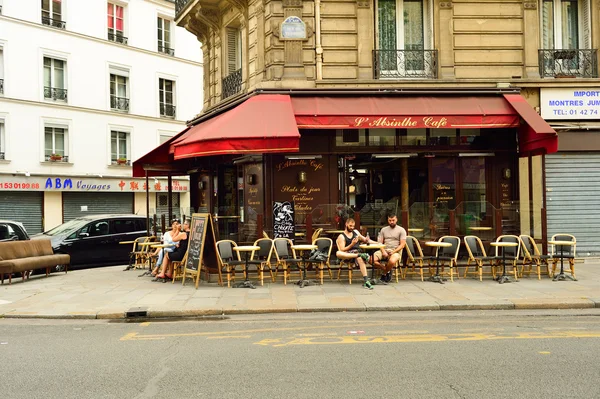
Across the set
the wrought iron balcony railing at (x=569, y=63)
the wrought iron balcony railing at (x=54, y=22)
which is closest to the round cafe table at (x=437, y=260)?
the wrought iron balcony railing at (x=569, y=63)

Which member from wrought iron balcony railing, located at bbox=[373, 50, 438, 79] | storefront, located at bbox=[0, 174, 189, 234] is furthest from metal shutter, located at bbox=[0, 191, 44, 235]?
wrought iron balcony railing, located at bbox=[373, 50, 438, 79]

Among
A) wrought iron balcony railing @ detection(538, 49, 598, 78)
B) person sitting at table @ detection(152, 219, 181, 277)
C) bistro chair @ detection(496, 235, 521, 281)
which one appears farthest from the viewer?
wrought iron balcony railing @ detection(538, 49, 598, 78)

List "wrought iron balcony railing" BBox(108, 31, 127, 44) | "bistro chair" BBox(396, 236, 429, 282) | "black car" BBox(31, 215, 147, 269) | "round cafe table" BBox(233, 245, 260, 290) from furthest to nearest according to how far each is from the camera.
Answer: "wrought iron balcony railing" BBox(108, 31, 127, 44) < "black car" BBox(31, 215, 147, 269) < "bistro chair" BBox(396, 236, 429, 282) < "round cafe table" BBox(233, 245, 260, 290)

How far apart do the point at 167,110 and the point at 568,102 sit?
2340cm

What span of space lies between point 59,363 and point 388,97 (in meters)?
10.0

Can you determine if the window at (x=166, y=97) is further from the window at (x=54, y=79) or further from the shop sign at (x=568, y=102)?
the shop sign at (x=568, y=102)

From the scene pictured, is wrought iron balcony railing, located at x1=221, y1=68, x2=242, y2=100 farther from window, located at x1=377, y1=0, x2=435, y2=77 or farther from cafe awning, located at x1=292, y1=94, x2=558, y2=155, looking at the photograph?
window, located at x1=377, y1=0, x2=435, y2=77

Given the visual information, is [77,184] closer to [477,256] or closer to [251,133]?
[251,133]

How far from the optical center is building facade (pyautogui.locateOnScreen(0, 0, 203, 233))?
25.7 meters

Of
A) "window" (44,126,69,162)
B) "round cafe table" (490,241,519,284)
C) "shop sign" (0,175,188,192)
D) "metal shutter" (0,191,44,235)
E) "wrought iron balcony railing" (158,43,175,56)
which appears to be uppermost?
"wrought iron balcony railing" (158,43,175,56)

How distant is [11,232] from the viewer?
48.3ft

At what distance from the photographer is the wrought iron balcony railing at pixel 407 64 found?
14203mm

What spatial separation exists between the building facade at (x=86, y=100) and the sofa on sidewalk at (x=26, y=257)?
1301 cm

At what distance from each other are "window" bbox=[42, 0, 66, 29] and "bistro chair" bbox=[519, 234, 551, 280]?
24.3 meters
